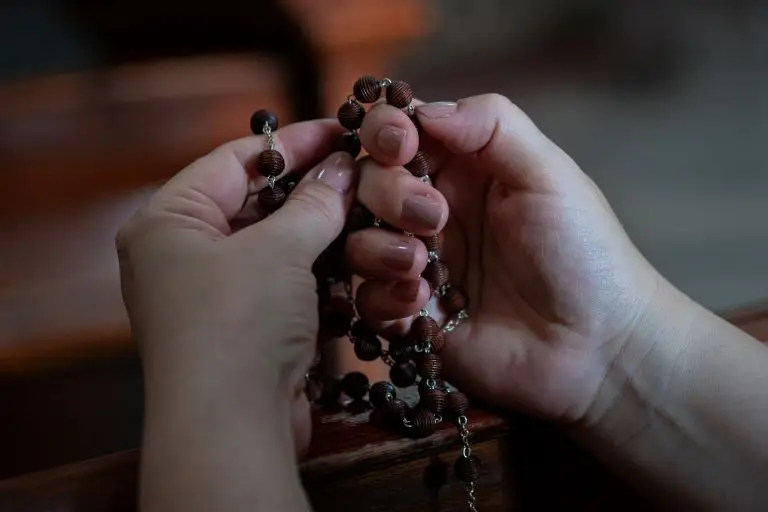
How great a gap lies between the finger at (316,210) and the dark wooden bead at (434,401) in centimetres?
14

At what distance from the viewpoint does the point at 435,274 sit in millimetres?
656

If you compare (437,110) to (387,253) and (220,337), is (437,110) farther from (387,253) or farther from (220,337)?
(220,337)

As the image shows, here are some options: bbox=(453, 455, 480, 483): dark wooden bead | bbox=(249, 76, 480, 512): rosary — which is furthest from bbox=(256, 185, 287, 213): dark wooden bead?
bbox=(453, 455, 480, 483): dark wooden bead

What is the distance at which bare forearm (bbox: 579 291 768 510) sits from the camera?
0.64 m

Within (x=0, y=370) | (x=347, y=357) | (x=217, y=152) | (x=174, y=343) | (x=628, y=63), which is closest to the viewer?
(x=174, y=343)

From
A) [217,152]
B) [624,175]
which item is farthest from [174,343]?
[624,175]

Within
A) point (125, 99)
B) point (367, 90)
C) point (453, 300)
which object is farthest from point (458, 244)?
point (125, 99)

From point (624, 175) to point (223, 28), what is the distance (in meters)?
0.66

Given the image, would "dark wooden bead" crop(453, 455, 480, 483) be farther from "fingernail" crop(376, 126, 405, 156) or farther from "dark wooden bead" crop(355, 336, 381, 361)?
"fingernail" crop(376, 126, 405, 156)

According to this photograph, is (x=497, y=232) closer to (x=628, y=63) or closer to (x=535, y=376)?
(x=535, y=376)

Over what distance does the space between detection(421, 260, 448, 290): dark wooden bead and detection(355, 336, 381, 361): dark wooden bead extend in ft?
0.21

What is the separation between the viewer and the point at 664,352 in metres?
0.67

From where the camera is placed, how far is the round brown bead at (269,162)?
62 centimetres

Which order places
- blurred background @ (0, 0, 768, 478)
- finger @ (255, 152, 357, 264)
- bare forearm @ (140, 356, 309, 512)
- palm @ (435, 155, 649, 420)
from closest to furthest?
bare forearm @ (140, 356, 309, 512) < finger @ (255, 152, 357, 264) < palm @ (435, 155, 649, 420) < blurred background @ (0, 0, 768, 478)
